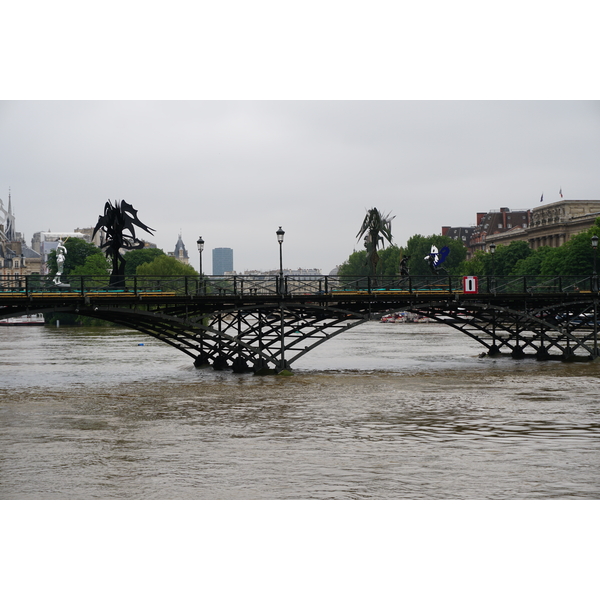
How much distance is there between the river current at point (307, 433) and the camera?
63.3ft

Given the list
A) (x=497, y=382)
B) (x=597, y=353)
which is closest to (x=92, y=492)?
(x=497, y=382)

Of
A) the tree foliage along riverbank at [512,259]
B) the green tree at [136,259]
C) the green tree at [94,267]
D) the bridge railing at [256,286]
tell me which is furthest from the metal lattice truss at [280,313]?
the green tree at [136,259]

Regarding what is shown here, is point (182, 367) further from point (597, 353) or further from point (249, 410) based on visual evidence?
point (597, 353)

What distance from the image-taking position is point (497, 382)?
4184cm

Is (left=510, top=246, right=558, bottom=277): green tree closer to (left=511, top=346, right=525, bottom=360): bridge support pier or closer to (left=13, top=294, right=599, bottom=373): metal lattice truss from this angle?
(left=511, top=346, right=525, bottom=360): bridge support pier

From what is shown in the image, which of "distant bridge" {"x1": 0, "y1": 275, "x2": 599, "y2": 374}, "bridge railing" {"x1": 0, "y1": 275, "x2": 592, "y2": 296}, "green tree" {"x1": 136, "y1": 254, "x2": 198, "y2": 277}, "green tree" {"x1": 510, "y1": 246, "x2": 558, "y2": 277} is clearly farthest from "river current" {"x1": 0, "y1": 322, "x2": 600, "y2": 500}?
"green tree" {"x1": 510, "y1": 246, "x2": 558, "y2": 277}

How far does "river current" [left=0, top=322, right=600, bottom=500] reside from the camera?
759 inches

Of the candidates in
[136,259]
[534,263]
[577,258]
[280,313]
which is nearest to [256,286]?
[280,313]

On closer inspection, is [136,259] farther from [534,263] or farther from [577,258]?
[577,258]

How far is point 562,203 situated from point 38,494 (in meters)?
157

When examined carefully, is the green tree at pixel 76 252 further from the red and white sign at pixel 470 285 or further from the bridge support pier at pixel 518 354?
the red and white sign at pixel 470 285

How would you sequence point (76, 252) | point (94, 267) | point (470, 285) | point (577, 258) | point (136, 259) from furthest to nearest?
point (136, 259)
point (76, 252)
point (94, 267)
point (577, 258)
point (470, 285)

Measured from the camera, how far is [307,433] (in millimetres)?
26719

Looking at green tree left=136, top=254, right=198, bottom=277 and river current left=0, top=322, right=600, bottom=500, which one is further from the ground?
green tree left=136, top=254, right=198, bottom=277
